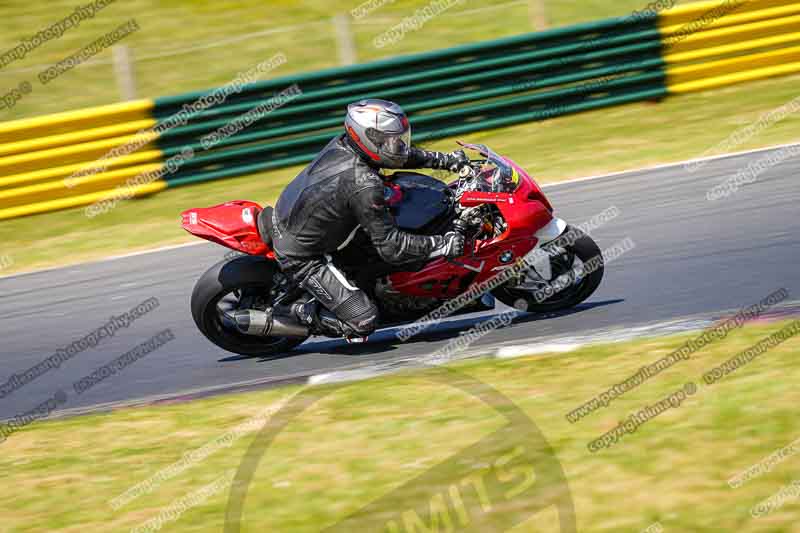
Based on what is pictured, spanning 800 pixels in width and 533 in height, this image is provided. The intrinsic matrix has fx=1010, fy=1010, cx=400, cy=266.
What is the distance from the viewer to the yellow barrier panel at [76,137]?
40.2ft

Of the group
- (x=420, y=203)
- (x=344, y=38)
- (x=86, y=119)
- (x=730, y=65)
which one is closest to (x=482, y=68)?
(x=344, y=38)

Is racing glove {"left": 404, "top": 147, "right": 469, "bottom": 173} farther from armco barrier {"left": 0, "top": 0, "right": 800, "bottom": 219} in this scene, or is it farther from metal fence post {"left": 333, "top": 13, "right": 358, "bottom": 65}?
metal fence post {"left": 333, "top": 13, "right": 358, "bottom": 65}

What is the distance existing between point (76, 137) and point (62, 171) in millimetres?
454

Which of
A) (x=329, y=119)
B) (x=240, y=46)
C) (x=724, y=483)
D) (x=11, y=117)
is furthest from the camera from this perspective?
(x=240, y=46)

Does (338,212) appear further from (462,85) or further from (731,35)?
(731,35)

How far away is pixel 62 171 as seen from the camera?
1239cm

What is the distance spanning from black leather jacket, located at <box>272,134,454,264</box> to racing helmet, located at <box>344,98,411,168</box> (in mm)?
127

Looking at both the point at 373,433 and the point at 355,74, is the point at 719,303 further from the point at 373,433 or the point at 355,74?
the point at 355,74

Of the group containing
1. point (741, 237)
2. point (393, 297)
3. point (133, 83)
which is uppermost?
point (133, 83)

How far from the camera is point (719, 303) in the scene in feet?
23.1

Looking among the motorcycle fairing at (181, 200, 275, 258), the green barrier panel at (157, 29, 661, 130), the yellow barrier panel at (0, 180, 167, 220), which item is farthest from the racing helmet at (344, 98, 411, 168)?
the yellow barrier panel at (0, 180, 167, 220)

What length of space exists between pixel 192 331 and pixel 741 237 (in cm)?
460

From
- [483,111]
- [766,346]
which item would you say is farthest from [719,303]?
[483,111]

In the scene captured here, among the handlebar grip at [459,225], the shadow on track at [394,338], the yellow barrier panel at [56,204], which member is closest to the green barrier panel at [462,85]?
the yellow barrier panel at [56,204]
